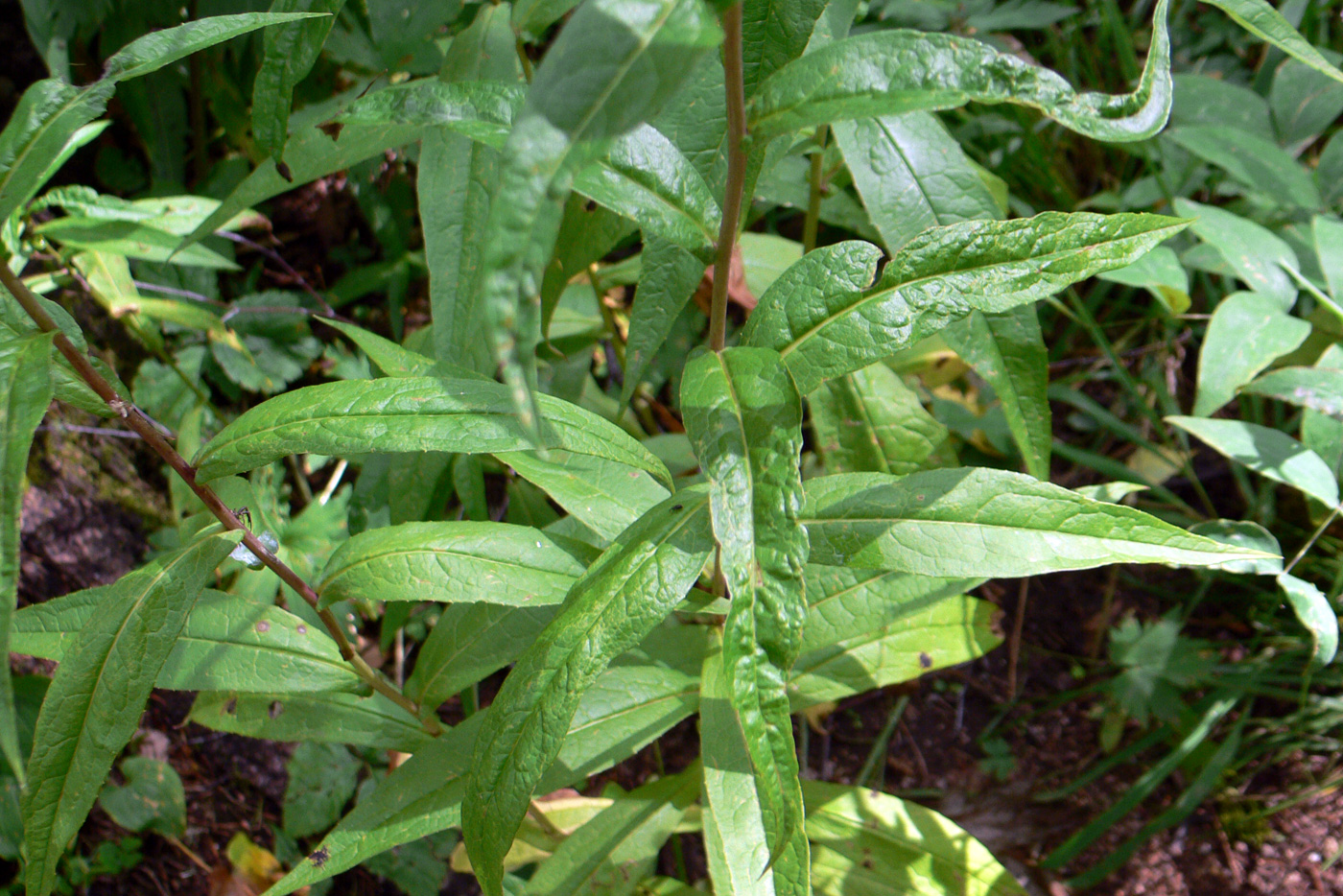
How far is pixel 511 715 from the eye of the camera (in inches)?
27.2

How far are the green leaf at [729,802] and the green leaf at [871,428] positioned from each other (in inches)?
18.9

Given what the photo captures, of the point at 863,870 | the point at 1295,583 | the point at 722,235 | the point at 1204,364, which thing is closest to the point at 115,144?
the point at 722,235

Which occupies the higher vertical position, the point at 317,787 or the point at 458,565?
the point at 458,565

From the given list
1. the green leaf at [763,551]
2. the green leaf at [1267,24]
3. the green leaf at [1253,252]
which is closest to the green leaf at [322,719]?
the green leaf at [763,551]

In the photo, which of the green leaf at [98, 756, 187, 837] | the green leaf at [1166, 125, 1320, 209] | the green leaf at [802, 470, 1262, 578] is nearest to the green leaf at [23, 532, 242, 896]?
the green leaf at [802, 470, 1262, 578]

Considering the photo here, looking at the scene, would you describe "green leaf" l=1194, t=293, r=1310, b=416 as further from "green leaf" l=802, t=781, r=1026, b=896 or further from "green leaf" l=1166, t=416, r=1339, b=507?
"green leaf" l=802, t=781, r=1026, b=896

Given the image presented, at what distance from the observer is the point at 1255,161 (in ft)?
5.55

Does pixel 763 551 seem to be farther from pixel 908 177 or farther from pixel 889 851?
pixel 889 851

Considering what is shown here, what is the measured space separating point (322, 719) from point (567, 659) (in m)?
0.58

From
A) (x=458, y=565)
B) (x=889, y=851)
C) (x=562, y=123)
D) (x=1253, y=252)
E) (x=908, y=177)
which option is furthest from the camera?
(x=1253, y=252)

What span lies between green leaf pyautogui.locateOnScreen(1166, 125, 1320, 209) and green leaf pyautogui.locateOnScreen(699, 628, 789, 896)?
1.49m

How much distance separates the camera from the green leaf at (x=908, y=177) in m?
1.09

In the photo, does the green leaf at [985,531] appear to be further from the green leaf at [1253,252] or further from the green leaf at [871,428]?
the green leaf at [1253,252]

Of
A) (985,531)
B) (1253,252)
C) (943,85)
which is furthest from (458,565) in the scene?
(1253,252)
